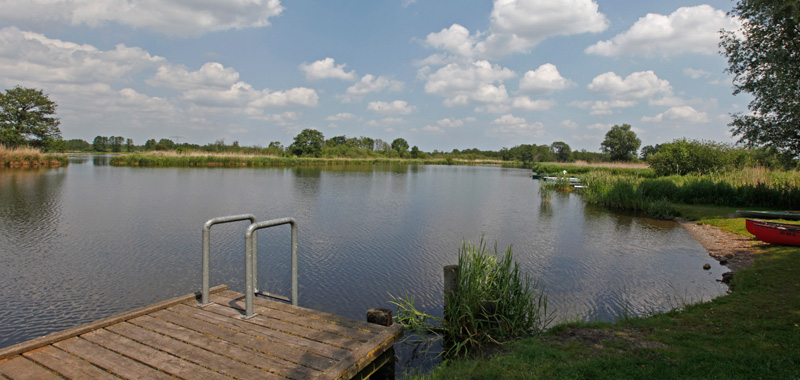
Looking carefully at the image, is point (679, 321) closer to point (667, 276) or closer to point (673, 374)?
point (673, 374)

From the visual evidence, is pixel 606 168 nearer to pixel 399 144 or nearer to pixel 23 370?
pixel 23 370

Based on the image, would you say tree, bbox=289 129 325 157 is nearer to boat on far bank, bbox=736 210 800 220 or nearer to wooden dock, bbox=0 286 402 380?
boat on far bank, bbox=736 210 800 220

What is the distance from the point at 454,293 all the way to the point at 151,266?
22.7 feet

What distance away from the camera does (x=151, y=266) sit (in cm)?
868

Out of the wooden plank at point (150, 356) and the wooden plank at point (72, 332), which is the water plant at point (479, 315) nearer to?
the wooden plank at point (150, 356)

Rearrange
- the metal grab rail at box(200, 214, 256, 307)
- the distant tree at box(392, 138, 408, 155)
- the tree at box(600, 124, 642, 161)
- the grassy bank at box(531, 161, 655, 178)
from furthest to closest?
1. the distant tree at box(392, 138, 408, 155)
2. the tree at box(600, 124, 642, 161)
3. the grassy bank at box(531, 161, 655, 178)
4. the metal grab rail at box(200, 214, 256, 307)

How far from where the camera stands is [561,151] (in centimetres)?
11100

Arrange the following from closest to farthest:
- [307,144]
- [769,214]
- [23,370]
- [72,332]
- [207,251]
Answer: [23,370] → [72,332] → [207,251] → [769,214] → [307,144]

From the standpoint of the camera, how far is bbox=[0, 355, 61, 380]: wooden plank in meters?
3.21

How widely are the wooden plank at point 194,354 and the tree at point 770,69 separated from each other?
48.8ft

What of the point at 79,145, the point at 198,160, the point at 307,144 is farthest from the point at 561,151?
the point at 79,145

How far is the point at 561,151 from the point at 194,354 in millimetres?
117859

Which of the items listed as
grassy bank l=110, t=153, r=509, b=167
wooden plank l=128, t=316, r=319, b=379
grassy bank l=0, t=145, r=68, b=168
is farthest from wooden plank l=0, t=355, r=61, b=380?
grassy bank l=110, t=153, r=509, b=167

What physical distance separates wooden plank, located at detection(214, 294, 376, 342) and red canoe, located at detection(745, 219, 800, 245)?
38.3 feet
